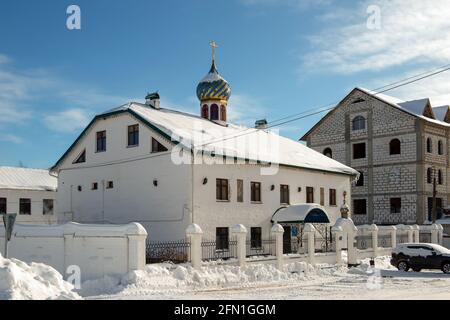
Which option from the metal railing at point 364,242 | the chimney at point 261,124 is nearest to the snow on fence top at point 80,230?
the metal railing at point 364,242

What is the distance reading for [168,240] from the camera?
81.7 ft

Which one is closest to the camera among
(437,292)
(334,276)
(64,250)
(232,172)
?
(437,292)

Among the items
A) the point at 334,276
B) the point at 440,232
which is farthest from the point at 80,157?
the point at 440,232

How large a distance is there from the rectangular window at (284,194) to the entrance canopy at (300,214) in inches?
34.0

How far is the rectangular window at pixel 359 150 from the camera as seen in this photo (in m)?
47.5

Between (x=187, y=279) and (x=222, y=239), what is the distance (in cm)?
747

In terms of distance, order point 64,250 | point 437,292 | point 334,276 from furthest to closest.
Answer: point 334,276 < point 64,250 < point 437,292

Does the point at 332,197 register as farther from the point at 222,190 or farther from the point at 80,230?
the point at 80,230

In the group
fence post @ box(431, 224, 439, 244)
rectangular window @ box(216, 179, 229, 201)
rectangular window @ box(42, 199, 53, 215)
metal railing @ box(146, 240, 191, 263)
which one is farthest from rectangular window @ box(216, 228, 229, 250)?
rectangular window @ box(42, 199, 53, 215)

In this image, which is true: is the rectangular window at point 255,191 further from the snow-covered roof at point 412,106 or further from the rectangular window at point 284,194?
the snow-covered roof at point 412,106

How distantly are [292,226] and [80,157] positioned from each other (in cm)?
1197

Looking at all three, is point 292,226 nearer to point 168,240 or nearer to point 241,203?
point 241,203

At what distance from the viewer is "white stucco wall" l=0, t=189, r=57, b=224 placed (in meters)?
Result: 40.8

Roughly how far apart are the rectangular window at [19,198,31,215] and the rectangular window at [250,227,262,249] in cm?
2115
